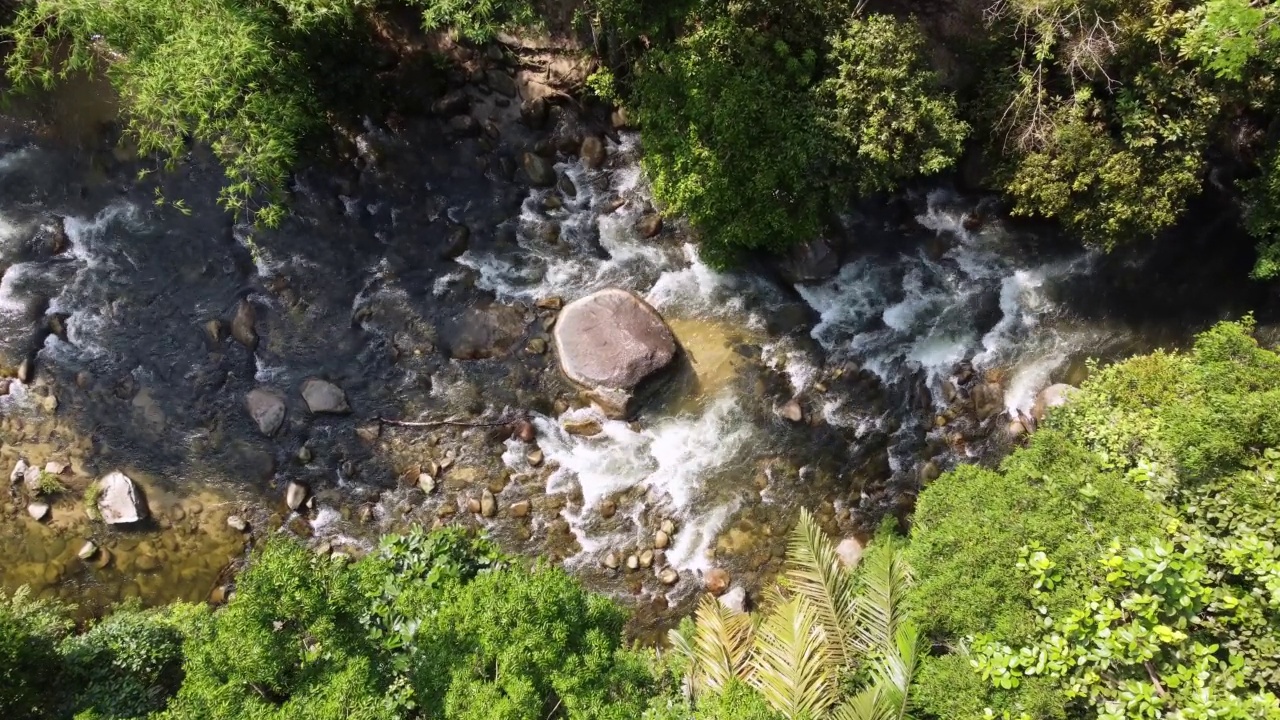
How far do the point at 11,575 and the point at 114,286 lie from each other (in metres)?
4.98

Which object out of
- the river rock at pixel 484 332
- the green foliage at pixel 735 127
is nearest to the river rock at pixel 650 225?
the green foliage at pixel 735 127

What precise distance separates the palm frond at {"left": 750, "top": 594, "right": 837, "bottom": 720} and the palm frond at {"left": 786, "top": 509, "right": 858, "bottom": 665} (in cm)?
19

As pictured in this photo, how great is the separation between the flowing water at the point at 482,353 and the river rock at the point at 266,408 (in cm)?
14

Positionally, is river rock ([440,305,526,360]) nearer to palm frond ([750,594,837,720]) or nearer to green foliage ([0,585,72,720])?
palm frond ([750,594,837,720])

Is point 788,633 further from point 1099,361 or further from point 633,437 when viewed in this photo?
point 1099,361

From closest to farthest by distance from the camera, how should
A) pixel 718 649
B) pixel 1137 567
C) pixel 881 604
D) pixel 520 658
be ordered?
pixel 1137 567 < pixel 520 658 < pixel 881 604 < pixel 718 649

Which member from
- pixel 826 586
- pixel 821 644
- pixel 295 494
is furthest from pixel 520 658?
pixel 295 494

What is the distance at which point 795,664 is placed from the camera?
8.06 m

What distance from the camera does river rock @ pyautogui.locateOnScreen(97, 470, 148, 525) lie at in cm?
1066

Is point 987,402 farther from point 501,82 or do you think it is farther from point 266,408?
point 266,408

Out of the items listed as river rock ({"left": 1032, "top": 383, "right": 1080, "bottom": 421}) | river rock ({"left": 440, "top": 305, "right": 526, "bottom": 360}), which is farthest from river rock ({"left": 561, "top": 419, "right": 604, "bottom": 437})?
river rock ({"left": 1032, "top": 383, "right": 1080, "bottom": 421})

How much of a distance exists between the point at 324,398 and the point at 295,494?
5.41ft

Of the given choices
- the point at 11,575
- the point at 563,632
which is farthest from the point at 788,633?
the point at 11,575

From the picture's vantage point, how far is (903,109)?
9.35 m
